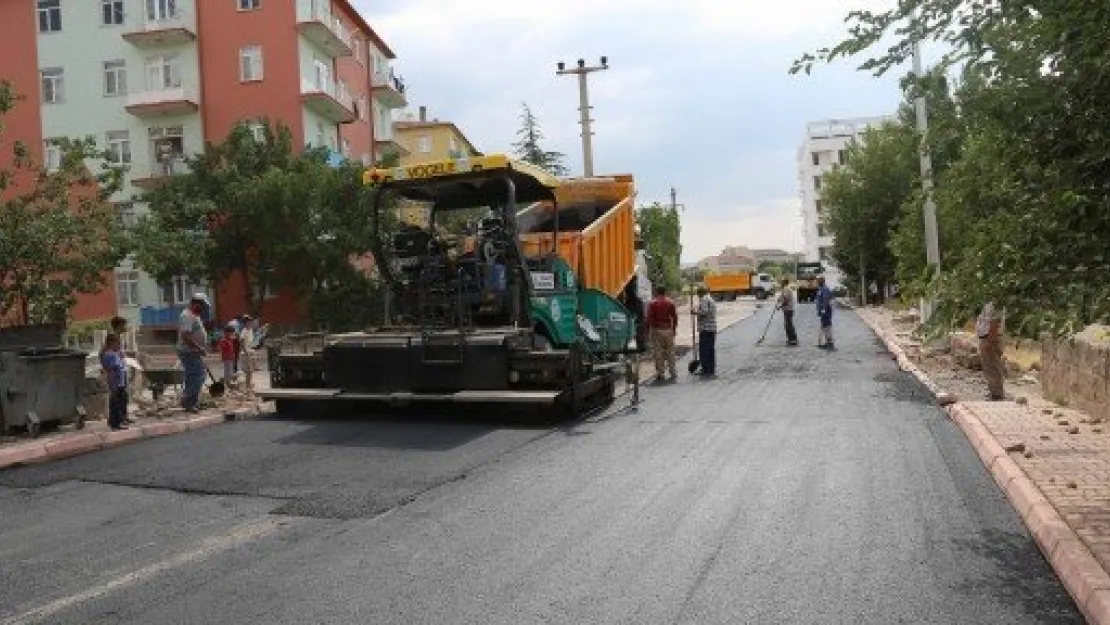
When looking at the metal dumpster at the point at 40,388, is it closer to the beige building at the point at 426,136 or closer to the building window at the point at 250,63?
the building window at the point at 250,63

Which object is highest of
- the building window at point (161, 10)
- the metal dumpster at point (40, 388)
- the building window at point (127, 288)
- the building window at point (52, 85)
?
the building window at point (161, 10)

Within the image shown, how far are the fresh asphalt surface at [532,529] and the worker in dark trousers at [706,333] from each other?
226 inches

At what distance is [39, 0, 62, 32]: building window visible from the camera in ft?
125

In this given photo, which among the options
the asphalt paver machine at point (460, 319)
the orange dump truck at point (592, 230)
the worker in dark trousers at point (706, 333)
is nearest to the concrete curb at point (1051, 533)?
the asphalt paver machine at point (460, 319)

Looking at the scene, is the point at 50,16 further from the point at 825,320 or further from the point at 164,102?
the point at 825,320

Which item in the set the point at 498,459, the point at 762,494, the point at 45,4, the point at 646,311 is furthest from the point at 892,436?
the point at 45,4

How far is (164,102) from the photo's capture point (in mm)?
36375

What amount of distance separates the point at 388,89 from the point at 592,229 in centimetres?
3510

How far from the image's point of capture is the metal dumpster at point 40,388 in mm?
10859

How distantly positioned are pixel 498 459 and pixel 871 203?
37.7m

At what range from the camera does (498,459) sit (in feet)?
28.3

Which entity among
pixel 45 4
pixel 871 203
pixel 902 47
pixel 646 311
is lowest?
pixel 646 311

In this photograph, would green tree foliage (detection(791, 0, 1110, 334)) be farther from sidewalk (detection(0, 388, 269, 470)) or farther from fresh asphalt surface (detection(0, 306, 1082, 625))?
sidewalk (detection(0, 388, 269, 470))

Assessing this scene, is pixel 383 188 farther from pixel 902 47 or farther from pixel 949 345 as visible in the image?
pixel 949 345
